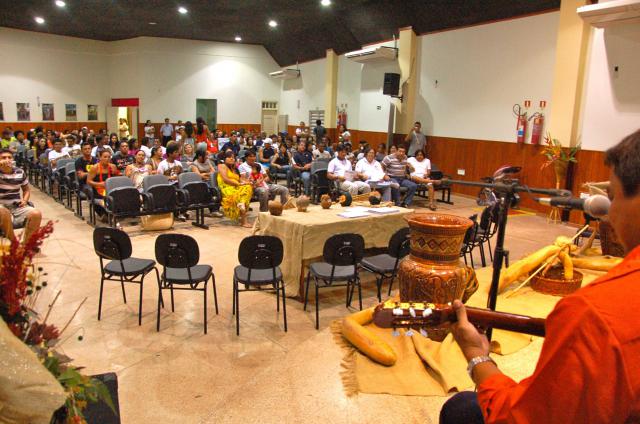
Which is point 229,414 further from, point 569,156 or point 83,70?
point 83,70

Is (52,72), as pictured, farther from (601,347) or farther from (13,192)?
(601,347)

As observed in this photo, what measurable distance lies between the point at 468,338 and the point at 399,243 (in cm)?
335

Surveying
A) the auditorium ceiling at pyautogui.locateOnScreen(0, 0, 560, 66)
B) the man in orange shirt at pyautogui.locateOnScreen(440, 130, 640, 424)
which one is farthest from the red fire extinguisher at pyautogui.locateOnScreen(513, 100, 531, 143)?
the man in orange shirt at pyautogui.locateOnScreen(440, 130, 640, 424)

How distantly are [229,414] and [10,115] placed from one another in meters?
19.2

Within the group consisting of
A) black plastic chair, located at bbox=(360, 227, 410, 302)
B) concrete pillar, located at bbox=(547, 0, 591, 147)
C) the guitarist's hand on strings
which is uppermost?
concrete pillar, located at bbox=(547, 0, 591, 147)

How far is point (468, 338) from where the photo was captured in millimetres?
1409

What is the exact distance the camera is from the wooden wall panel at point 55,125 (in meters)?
18.4

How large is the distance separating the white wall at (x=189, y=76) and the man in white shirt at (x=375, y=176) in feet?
40.3

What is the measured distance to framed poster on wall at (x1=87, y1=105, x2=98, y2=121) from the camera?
66.3 ft

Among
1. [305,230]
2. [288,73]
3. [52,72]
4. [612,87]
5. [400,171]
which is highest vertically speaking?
[288,73]

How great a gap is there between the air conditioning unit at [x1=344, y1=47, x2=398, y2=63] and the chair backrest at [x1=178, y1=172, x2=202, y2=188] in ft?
23.4

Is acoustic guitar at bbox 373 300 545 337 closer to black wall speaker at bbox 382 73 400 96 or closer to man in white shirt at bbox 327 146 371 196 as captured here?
man in white shirt at bbox 327 146 371 196

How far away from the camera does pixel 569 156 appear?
29.8ft

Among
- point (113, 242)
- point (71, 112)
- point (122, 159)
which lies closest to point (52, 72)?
point (71, 112)
